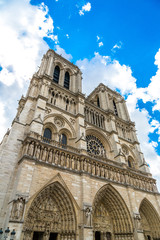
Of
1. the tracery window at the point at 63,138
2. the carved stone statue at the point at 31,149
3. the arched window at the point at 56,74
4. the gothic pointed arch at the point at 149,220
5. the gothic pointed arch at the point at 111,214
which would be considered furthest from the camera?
the arched window at the point at 56,74

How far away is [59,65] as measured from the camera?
976 inches

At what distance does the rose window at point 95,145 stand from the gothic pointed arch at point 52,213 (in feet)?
23.6

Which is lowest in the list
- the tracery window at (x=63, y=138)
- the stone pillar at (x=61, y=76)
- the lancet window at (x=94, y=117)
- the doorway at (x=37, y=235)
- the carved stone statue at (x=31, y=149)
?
the doorway at (x=37, y=235)

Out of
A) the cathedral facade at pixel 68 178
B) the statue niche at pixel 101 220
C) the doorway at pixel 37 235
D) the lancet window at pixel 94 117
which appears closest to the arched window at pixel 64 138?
the cathedral facade at pixel 68 178

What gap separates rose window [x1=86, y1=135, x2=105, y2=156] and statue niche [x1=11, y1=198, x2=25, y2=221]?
9904 mm

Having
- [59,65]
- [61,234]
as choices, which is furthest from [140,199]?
[59,65]

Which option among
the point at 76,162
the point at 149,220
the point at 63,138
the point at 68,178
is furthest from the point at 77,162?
the point at 149,220

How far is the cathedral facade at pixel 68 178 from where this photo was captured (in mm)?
10781

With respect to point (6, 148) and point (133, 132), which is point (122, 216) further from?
point (133, 132)

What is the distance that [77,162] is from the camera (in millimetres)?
14234

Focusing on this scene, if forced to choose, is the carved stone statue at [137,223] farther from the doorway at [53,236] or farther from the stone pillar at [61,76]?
the stone pillar at [61,76]

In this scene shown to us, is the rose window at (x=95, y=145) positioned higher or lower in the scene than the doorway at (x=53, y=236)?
higher

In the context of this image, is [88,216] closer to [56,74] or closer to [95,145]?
[95,145]

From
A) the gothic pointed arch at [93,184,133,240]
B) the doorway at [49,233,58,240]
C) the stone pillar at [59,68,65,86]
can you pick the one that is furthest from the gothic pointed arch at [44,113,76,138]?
Answer: the doorway at [49,233,58,240]
